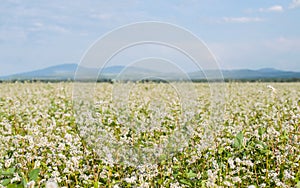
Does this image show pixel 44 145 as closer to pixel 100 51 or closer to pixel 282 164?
pixel 100 51

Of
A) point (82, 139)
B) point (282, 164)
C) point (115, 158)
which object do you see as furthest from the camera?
point (82, 139)

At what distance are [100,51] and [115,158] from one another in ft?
6.39

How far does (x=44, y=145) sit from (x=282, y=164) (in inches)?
117

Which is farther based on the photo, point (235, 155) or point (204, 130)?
point (204, 130)

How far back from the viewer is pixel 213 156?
605 centimetres

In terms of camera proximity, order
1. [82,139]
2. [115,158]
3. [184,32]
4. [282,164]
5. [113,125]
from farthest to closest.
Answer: [113,125]
[184,32]
[82,139]
[115,158]
[282,164]

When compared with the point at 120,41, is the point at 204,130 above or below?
below

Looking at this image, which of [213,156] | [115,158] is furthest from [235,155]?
[115,158]

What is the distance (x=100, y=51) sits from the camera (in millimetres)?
7191

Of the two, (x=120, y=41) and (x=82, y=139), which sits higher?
(x=120, y=41)

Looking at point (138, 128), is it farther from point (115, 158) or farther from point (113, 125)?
point (115, 158)

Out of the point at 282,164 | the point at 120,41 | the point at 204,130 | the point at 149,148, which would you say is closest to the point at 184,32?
the point at 120,41

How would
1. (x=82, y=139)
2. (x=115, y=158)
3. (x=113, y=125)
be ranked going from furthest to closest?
(x=113, y=125) < (x=82, y=139) < (x=115, y=158)

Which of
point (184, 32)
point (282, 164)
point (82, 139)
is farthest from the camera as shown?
point (184, 32)
